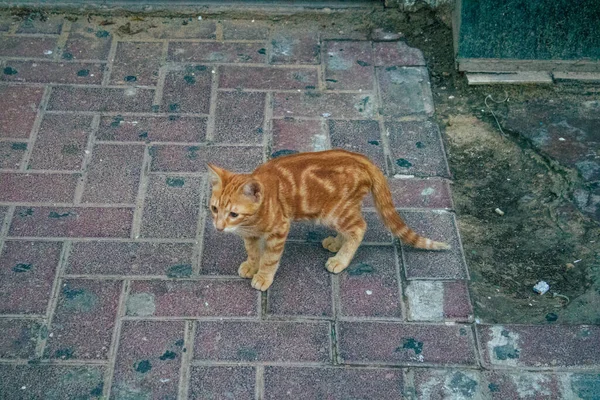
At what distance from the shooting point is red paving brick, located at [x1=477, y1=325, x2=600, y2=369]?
3.91 meters

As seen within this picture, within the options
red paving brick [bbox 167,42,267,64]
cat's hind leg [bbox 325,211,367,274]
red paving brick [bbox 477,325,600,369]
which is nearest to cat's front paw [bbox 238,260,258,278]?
cat's hind leg [bbox 325,211,367,274]

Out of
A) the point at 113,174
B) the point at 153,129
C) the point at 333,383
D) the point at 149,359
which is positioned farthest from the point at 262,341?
the point at 153,129

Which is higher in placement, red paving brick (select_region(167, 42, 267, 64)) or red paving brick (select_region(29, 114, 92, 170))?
red paving brick (select_region(29, 114, 92, 170))

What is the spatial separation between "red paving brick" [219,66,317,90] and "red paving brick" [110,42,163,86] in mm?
498

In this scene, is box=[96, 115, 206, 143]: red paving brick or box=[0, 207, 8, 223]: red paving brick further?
box=[96, 115, 206, 143]: red paving brick

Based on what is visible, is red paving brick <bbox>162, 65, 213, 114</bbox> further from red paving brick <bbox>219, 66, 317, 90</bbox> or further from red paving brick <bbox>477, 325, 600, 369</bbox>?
red paving brick <bbox>477, 325, 600, 369</bbox>

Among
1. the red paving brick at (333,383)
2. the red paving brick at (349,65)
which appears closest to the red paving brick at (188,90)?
the red paving brick at (349,65)

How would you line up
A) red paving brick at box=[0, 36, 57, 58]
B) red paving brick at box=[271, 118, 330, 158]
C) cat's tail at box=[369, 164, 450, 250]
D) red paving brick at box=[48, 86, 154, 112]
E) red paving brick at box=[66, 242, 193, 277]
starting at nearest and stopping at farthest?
cat's tail at box=[369, 164, 450, 250] → red paving brick at box=[66, 242, 193, 277] → red paving brick at box=[271, 118, 330, 158] → red paving brick at box=[48, 86, 154, 112] → red paving brick at box=[0, 36, 57, 58]

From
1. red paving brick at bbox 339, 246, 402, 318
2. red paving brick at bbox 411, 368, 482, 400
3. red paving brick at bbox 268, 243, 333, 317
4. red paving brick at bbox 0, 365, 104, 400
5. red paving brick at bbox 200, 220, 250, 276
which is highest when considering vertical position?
red paving brick at bbox 0, 365, 104, 400

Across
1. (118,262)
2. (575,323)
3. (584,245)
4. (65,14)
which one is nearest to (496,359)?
(575,323)

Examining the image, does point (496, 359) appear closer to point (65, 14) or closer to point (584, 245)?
point (584, 245)

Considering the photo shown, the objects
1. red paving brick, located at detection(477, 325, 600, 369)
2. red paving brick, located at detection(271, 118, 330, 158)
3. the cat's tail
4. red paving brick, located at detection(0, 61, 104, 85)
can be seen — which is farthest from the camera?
red paving brick, located at detection(0, 61, 104, 85)

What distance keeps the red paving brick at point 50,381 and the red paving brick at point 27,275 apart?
Result: 37cm

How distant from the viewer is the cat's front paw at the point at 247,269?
4.23 metres
